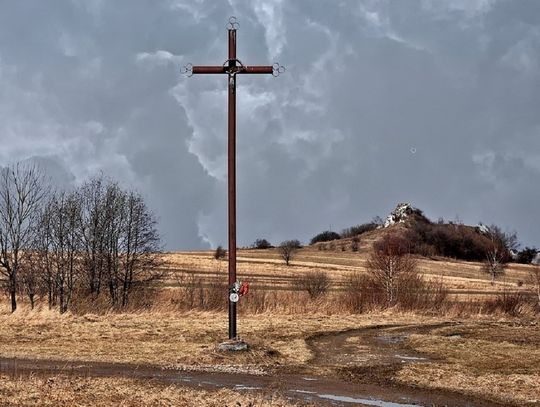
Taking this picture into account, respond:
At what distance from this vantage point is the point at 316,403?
34.4 ft

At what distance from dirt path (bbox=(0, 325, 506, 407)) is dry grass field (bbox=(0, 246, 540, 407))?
95 millimetres

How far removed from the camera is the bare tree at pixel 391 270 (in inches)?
1267

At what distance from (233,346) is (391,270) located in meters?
18.2

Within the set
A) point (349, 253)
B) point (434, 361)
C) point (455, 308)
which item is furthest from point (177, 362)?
point (349, 253)

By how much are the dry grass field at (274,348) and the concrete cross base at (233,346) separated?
181mm

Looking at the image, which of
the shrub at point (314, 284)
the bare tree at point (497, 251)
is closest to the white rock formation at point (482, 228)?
the bare tree at point (497, 251)

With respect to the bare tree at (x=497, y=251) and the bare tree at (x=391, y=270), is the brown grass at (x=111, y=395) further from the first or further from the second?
the bare tree at (x=497, y=251)

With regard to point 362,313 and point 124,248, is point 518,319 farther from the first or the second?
point 124,248

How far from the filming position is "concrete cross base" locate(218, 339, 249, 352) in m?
15.5

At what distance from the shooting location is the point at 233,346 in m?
15.6

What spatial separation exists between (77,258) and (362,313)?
582 inches

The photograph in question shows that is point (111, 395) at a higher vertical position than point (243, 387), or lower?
higher

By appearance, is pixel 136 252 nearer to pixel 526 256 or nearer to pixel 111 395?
pixel 111 395

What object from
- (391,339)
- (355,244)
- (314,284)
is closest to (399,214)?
(355,244)
